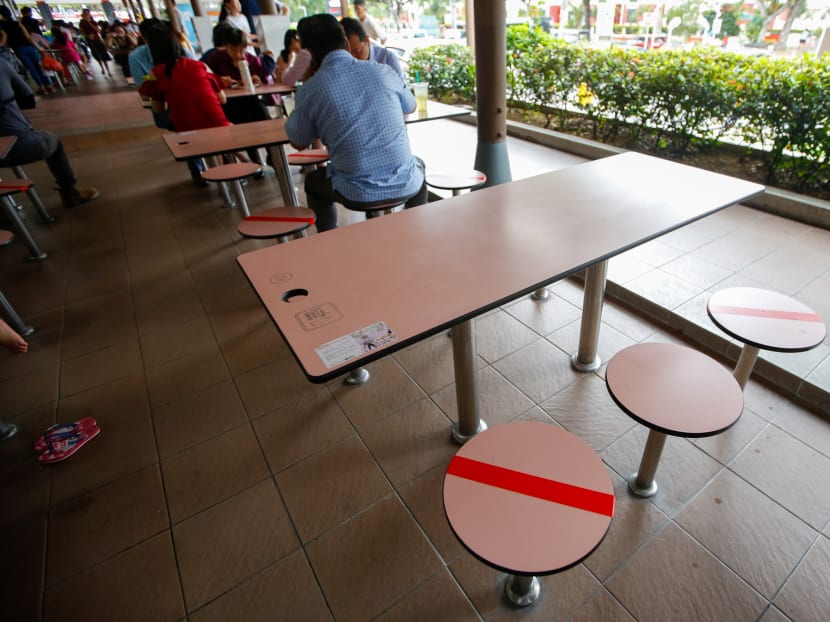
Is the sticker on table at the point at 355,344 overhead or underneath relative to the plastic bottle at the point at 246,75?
underneath

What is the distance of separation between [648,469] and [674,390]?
1.33 ft

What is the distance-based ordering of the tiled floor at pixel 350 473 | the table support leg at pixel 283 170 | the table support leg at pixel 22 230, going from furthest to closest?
1. the table support leg at pixel 22 230
2. the table support leg at pixel 283 170
3. the tiled floor at pixel 350 473

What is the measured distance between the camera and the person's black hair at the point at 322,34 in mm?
1982

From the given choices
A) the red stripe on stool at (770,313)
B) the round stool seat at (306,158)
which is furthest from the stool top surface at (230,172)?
the red stripe on stool at (770,313)

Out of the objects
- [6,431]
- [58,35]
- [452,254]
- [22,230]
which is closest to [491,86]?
[452,254]

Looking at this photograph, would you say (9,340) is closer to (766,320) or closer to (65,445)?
(65,445)

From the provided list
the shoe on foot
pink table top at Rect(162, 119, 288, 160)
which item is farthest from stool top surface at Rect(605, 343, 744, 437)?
the shoe on foot

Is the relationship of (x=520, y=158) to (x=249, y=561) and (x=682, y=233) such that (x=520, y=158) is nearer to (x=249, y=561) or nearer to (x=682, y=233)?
(x=682, y=233)

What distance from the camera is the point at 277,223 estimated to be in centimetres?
249

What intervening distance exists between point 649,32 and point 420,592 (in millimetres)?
6315

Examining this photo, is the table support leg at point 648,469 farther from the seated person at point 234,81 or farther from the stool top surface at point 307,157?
the seated person at point 234,81

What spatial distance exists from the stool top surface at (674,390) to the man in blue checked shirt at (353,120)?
1485 millimetres

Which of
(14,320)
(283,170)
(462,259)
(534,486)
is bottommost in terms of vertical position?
(14,320)

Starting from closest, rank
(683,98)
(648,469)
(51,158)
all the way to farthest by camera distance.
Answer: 1. (648,469)
2. (683,98)
3. (51,158)
